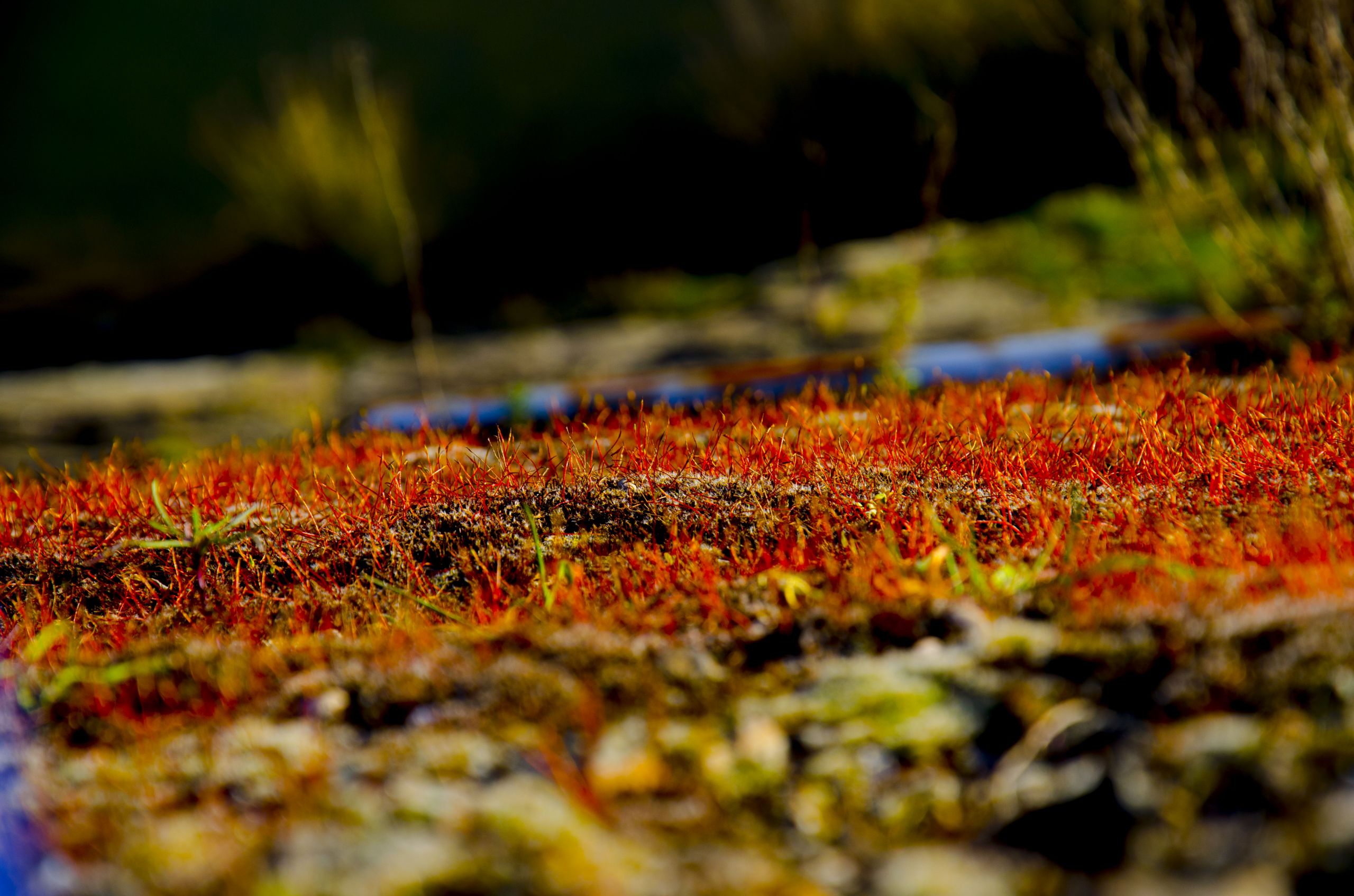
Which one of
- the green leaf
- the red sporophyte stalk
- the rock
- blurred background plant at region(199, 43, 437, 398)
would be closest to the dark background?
blurred background plant at region(199, 43, 437, 398)

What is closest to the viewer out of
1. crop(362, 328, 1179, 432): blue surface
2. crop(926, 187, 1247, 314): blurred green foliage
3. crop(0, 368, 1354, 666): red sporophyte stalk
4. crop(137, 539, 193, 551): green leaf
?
crop(0, 368, 1354, 666): red sporophyte stalk

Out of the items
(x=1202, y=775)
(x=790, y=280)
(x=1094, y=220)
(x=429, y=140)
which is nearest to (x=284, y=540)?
(x=1202, y=775)

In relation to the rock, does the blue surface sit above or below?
above

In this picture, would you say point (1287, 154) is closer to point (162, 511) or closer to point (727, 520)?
point (727, 520)

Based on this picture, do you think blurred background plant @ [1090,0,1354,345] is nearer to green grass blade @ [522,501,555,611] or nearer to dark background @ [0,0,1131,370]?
dark background @ [0,0,1131,370]

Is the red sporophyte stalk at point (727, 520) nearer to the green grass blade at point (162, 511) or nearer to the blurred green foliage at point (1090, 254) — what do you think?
the green grass blade at point (162, 511)

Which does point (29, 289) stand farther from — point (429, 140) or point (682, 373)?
point (682, 373)

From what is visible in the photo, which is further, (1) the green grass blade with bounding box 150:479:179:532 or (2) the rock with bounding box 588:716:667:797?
(1) the green grass blade with bounding box 150:479:179:532

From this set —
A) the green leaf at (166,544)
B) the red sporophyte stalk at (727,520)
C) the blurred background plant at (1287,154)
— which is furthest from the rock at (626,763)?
the blurred background plant at (1287,154)

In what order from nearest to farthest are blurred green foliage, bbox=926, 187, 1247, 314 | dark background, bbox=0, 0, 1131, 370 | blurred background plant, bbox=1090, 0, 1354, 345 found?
1. blurred background plant, bbox=1090, 0, 1354, 345
2. blurred green foliage, bbox=926, 187, 1247, 314
3. dark background, bbox=0, 0, 1131, 370

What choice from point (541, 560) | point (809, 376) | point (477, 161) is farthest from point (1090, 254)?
point (477, 161)
